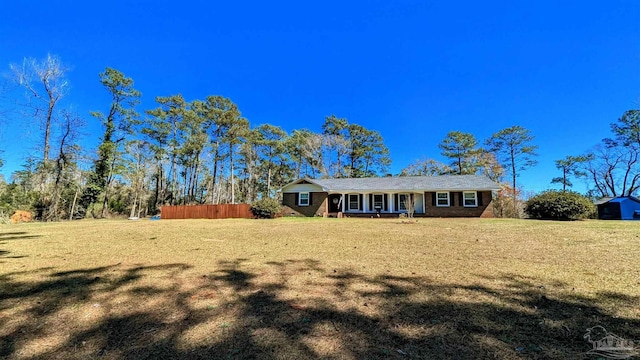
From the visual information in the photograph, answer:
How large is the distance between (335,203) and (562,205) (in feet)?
47.9

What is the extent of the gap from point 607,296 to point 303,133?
34488mm

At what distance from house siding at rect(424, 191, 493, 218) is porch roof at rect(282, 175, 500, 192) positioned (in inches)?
20.9

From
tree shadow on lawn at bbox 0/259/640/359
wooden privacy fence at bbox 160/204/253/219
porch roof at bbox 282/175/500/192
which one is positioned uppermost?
porch roof at bbox 282/175/500/192

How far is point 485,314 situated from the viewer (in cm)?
301

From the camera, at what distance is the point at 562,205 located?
15.2m

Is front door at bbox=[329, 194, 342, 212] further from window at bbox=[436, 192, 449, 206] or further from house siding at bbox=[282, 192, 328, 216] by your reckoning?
window at bbox=[436, 192, 449, 206]

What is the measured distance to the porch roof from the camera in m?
20.3

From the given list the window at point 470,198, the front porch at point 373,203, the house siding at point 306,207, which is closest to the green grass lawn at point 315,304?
the window at point 470,198

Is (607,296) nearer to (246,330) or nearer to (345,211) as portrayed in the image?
(246,330)

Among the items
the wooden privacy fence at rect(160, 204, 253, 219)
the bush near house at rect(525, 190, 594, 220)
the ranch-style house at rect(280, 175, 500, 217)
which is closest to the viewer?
the bush near house at rect(525, 190, 594, 220)

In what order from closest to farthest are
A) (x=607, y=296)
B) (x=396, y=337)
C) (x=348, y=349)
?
1. (x=348, y=349)
2. (x=396, y=337)
3. (x=607, y=296)

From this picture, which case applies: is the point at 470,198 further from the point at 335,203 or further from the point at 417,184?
the point at 335,203

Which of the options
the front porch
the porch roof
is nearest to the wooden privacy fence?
the porch roof

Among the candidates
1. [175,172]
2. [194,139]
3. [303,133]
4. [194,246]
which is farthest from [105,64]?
[194,246]
